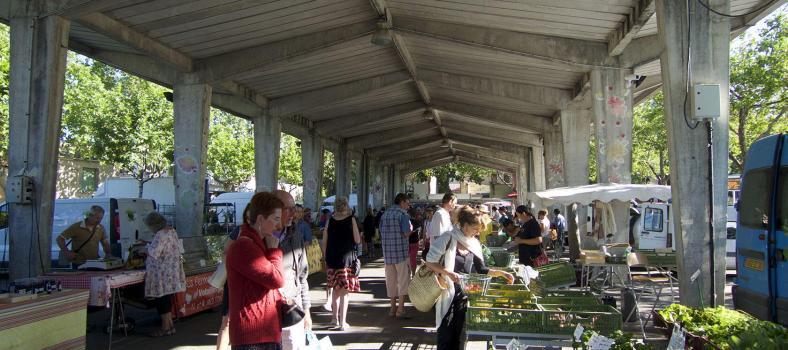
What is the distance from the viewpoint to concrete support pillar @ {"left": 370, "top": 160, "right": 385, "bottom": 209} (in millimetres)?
39966

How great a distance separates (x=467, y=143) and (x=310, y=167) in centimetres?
1328

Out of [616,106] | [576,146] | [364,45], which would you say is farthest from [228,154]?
[616,106]

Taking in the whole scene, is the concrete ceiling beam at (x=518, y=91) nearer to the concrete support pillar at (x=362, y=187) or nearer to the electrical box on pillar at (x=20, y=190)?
the electrical box on pillar at (x=20, y=190)

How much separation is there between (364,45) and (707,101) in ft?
34.3

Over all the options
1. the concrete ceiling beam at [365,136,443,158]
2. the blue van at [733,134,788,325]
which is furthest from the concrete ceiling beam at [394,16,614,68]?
the concrete ceiling beam at [365,136,443,158]

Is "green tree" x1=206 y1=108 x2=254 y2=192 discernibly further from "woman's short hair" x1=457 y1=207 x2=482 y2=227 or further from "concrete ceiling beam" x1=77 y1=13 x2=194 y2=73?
"woman's short hair" x1=457 y1=207 x2=482 y2=227

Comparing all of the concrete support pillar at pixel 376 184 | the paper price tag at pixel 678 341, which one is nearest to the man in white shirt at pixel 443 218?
the paper price tag at pixel 678 341

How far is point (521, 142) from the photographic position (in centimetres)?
2927

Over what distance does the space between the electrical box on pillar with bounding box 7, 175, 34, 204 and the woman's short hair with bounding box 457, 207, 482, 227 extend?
266 inches

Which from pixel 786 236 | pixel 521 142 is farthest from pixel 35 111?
pixel 521 142

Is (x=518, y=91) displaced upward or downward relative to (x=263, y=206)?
upward

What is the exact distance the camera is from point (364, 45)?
15812 mm

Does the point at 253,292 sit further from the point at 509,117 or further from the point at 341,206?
the point at 509,117

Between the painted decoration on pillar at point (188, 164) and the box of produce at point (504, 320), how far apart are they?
11100 millimetres
